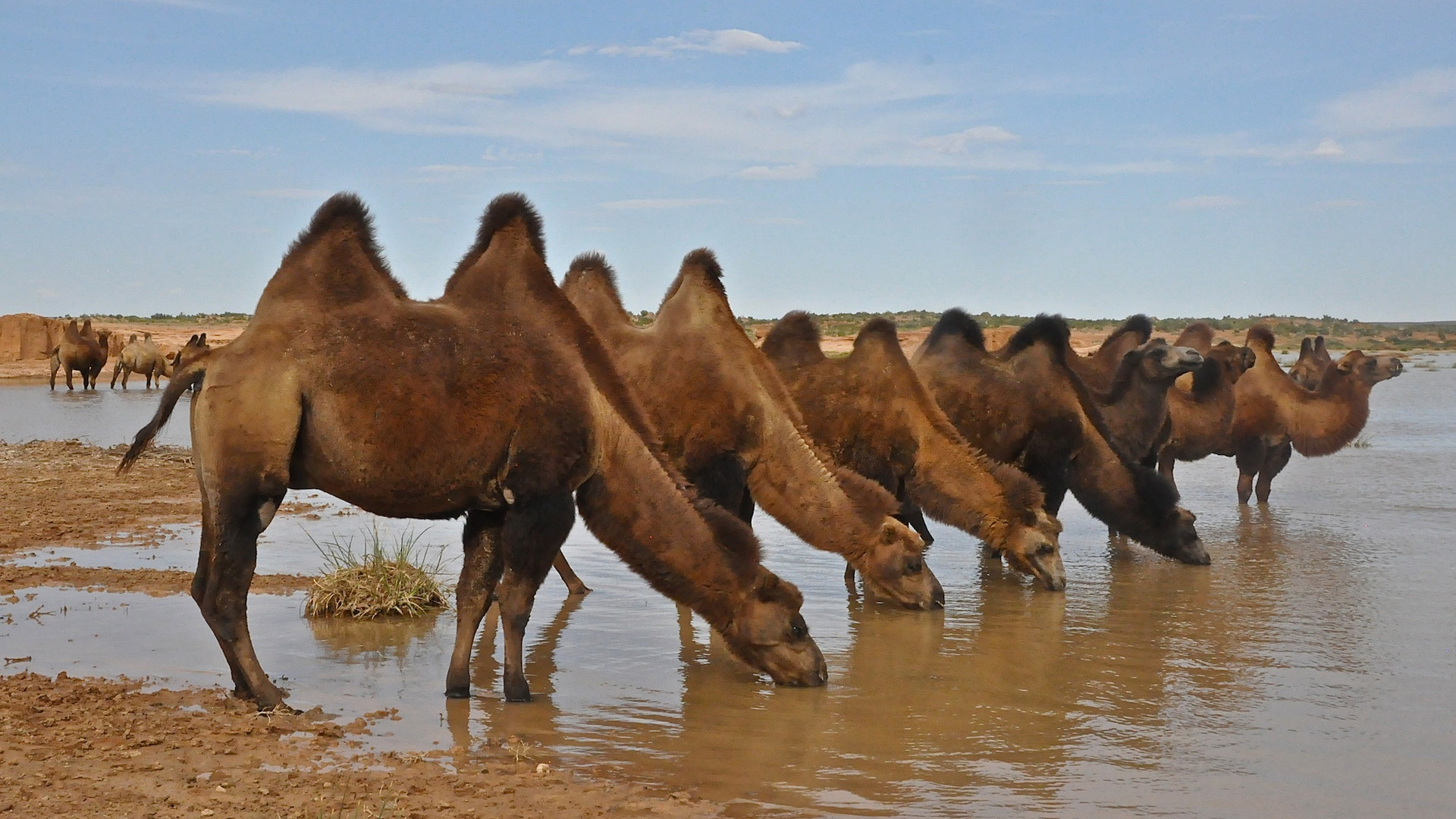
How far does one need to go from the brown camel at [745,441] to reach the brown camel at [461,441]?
197cm

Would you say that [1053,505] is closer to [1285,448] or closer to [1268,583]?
[1268,583]

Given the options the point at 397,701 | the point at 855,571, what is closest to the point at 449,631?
the point at 397,701

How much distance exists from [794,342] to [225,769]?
7.75 metres

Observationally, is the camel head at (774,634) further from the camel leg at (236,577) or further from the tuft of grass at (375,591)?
the tuft of grass at (375,591)

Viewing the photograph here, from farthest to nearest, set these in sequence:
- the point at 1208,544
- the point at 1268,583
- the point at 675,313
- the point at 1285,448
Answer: the point at 1285,448 < the point at 1208,544 < the point at 1268,583 < the point at 675,313

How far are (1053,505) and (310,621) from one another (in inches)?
268

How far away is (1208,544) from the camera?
45.1 feet

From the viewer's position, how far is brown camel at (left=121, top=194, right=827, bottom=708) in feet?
22.2

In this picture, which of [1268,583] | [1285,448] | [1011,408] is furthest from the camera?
[1285,448]

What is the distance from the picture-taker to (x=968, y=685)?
7.91 m

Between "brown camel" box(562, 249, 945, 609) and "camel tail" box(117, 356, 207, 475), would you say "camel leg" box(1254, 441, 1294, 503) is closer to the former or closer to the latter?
"brown camel" box(562, 249, 945, 609)

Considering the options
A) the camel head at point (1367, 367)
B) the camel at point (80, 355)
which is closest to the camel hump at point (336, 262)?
the camel head at point (1367, 367)

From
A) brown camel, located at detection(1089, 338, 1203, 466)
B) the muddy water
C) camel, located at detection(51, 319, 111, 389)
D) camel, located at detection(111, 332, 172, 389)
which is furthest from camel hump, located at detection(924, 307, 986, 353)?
camel, located at detection(111, 332, 172, 389)

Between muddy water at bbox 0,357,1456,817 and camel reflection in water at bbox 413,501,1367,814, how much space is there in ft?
0.07
